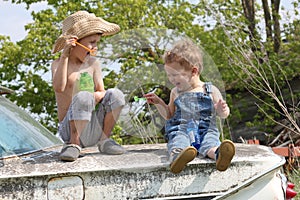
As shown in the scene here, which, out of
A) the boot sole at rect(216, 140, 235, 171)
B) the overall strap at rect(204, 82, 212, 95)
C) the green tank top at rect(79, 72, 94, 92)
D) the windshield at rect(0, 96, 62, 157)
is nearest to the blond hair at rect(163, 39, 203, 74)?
the overall strap at rect(204, 82, 212, 95)

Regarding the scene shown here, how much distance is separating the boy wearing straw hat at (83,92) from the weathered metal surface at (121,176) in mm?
417

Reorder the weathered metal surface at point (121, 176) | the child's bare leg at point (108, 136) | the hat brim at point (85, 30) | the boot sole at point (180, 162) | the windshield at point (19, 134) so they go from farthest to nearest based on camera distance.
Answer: the hat brim at point (85, 30)
the windshield at point (19, 134)
the child's bare leg at point (108, 136)
the boot sole at point (180, 162)
the weathered metal surface at point (121, 176)

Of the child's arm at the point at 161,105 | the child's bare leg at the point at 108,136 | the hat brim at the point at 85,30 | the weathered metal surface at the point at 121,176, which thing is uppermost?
the hat brim at the point at 85,30

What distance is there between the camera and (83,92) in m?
3.74

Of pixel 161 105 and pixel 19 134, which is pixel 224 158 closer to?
pixel 161 105

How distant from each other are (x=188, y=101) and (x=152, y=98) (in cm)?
22

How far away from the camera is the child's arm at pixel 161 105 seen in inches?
154

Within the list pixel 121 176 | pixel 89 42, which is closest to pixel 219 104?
pixel 89 42

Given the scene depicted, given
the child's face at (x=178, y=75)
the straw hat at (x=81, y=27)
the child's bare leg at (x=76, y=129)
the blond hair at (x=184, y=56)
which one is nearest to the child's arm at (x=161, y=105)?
the child's face at (x=178, y=75)

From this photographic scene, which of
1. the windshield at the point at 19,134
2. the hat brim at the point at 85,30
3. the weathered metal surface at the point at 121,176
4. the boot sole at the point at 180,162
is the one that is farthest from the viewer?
the hat brim at the point at 85,30

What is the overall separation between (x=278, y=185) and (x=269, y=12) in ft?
34.4

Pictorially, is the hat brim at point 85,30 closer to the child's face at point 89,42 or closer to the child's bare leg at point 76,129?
the child's face at point 89,42

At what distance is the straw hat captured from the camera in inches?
158

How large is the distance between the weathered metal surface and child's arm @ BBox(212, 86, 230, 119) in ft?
1.83
